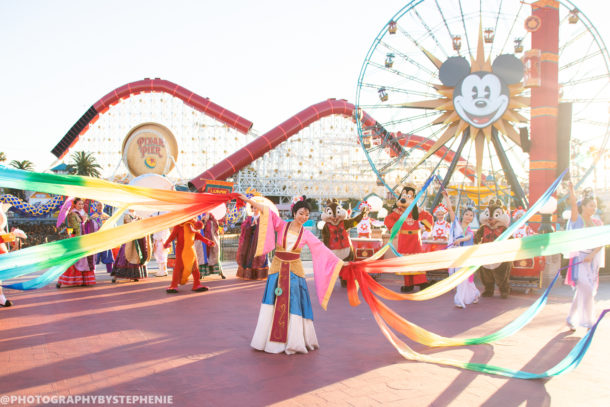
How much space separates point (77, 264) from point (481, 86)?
12.5 meters

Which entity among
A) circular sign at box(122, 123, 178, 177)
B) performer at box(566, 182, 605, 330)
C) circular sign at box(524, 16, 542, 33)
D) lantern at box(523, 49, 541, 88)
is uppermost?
circular sign at box(524, 16, 542, 33)

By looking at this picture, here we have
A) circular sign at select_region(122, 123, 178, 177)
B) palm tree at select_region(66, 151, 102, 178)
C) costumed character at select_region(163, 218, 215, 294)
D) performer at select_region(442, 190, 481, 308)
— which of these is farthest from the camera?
palm tree at select_region(66, 151, 102, 178)

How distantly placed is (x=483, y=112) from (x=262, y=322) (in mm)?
12833

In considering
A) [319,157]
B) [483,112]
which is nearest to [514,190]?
[483,112]

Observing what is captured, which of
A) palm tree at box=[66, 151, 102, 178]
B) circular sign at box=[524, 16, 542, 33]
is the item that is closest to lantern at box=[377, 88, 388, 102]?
circular sign at box=[524, 16, 542, 33]

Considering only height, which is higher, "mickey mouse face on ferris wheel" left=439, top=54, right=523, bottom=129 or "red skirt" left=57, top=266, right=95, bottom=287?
"mickey mouse face on ferris wheel" left=439, top=54, right=523, bottom=129

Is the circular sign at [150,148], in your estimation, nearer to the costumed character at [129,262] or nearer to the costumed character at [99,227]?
the costumed character at [99,227]

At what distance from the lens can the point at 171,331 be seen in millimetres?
5715

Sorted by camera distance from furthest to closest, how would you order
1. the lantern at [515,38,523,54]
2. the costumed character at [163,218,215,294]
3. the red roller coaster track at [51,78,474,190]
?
the red roller coaster track at [51,78,474,190], the lantern at [515,38,523,54], the costumed character at [163,218,215,294]

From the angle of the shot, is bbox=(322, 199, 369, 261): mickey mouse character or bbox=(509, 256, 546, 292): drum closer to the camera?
bbox=(509, 256, 546, 292): drum

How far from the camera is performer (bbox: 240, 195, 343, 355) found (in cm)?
484

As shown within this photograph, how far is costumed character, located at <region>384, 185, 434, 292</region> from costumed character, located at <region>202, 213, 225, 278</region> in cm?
369

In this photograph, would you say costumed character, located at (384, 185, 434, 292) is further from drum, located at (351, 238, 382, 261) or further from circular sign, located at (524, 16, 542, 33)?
Answer: circular sign, located at (524, 16, 542, 33)

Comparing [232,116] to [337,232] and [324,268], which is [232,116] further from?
[324,268]
